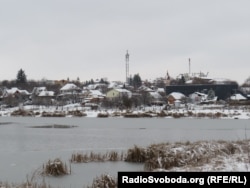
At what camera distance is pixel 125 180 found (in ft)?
29.1

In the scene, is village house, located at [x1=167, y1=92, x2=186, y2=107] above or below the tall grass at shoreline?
above

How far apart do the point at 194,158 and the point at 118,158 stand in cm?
413

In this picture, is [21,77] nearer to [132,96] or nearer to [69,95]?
[69,95]

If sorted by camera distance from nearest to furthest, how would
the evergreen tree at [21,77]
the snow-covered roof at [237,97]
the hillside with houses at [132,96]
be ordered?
the hillside with houses at [132,96], the snow-covered roof at [237,97], the evergreen tree at [21,77]

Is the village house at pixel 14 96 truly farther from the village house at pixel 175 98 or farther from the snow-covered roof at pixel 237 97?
the snow-covered roof at pixel 237 97

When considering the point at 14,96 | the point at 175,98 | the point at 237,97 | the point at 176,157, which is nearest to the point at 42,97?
the point at 14,96

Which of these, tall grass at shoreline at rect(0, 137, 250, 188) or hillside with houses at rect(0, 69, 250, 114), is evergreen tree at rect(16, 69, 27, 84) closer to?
hillside with houses at rect(0, 69, 250, 114)

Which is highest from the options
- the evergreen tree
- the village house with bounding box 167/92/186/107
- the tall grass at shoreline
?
the evergreen tree

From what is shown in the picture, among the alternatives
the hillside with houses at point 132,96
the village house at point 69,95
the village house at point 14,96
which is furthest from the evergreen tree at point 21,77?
the village house at point 69,95

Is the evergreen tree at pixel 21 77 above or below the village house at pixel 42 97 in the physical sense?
above

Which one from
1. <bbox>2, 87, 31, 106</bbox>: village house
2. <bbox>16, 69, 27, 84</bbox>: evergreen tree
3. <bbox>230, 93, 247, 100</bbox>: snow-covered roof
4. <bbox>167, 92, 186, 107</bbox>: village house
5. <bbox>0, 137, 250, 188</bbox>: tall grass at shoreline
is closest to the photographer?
<bbox>0, 137, 250, 188</bbox>: tall grass at shoreline

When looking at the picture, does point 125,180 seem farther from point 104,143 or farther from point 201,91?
point 201,91

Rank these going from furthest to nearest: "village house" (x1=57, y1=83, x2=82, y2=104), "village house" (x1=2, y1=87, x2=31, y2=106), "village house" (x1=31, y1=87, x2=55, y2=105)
Answer: 1. "village house" (x1=57, y1=83, x2=82, y2=104)
2. "village house" (x1=31, y1=87, x2=55, y2=105)
3. "village house" (x1=2, y1=87, x2=31, y2=106)

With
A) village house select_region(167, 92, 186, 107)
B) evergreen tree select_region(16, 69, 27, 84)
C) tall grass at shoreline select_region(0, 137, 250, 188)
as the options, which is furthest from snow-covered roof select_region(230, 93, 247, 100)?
tall grass at shoreline select_region(0, 137, 250, 188)
